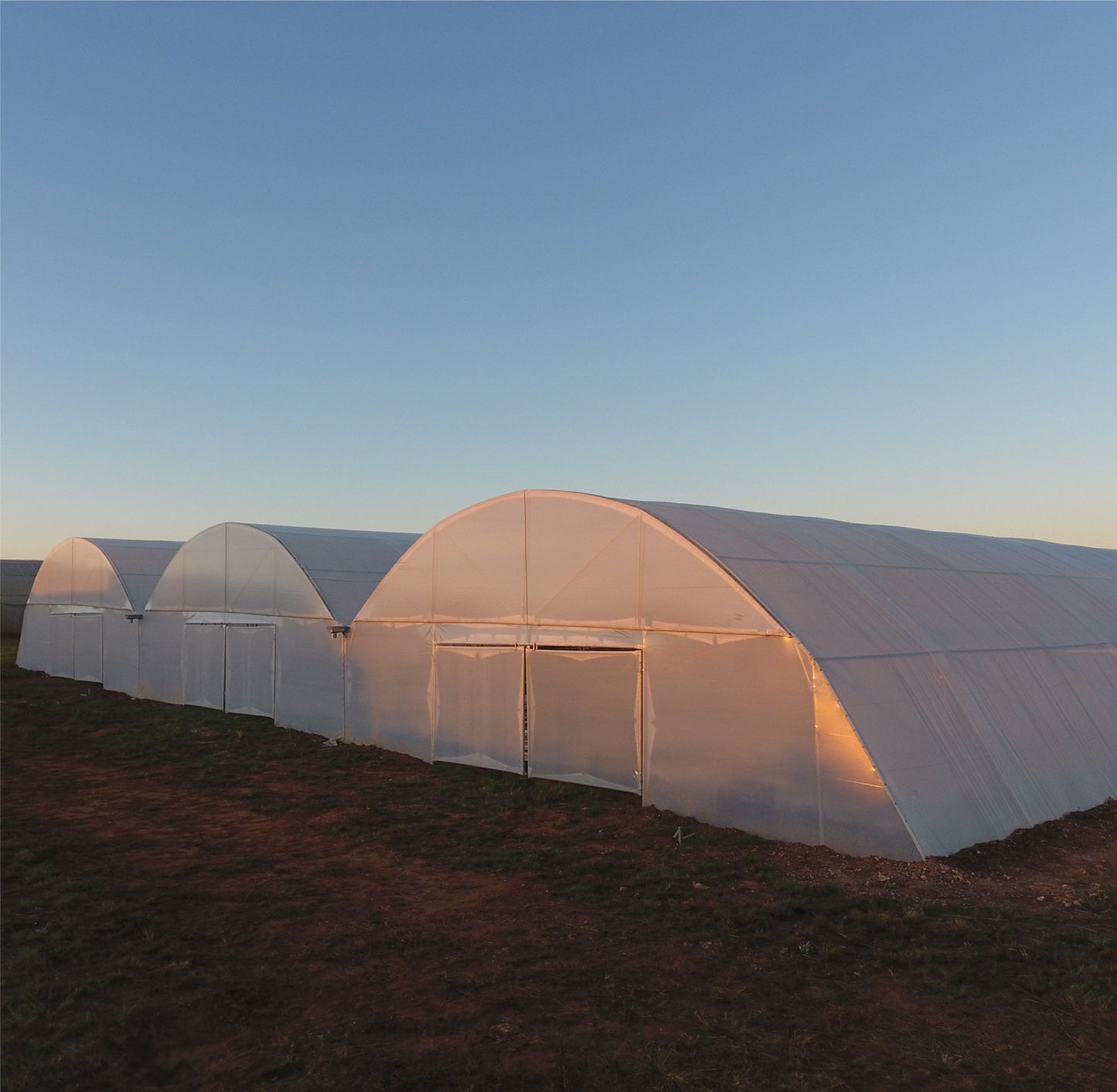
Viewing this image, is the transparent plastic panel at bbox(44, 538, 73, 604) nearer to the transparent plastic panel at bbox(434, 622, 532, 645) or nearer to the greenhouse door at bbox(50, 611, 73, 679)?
the greenhouse door at bbox(50, 611, 73, 679)

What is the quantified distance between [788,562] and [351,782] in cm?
849

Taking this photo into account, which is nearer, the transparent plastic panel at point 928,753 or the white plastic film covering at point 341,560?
the transparent plastic panel at point 928,753

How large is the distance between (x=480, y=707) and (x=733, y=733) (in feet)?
18.7

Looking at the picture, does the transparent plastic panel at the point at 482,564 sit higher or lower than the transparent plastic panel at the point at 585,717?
higher

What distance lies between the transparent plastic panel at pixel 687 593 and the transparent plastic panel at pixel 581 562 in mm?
250

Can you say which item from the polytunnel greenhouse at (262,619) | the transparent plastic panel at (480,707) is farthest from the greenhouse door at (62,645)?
the transparent plastic panel at (480,707)

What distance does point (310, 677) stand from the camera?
71.4 ft

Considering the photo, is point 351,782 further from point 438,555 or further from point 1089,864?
point 1089,864

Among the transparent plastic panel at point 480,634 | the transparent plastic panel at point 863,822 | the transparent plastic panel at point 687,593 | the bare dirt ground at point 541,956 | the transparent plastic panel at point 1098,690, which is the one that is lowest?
the bare dirt ground at point 541,956

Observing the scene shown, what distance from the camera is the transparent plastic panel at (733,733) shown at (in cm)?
1219

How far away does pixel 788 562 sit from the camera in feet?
48.4

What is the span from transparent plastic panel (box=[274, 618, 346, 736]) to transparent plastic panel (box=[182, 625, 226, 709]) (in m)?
3.16

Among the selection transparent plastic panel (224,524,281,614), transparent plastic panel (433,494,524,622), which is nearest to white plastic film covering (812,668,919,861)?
transparent plastic panel (433,494,524,622)

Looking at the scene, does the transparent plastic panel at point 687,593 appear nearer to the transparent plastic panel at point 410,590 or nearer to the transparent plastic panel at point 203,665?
the transparent plastic panel at point 410,590
